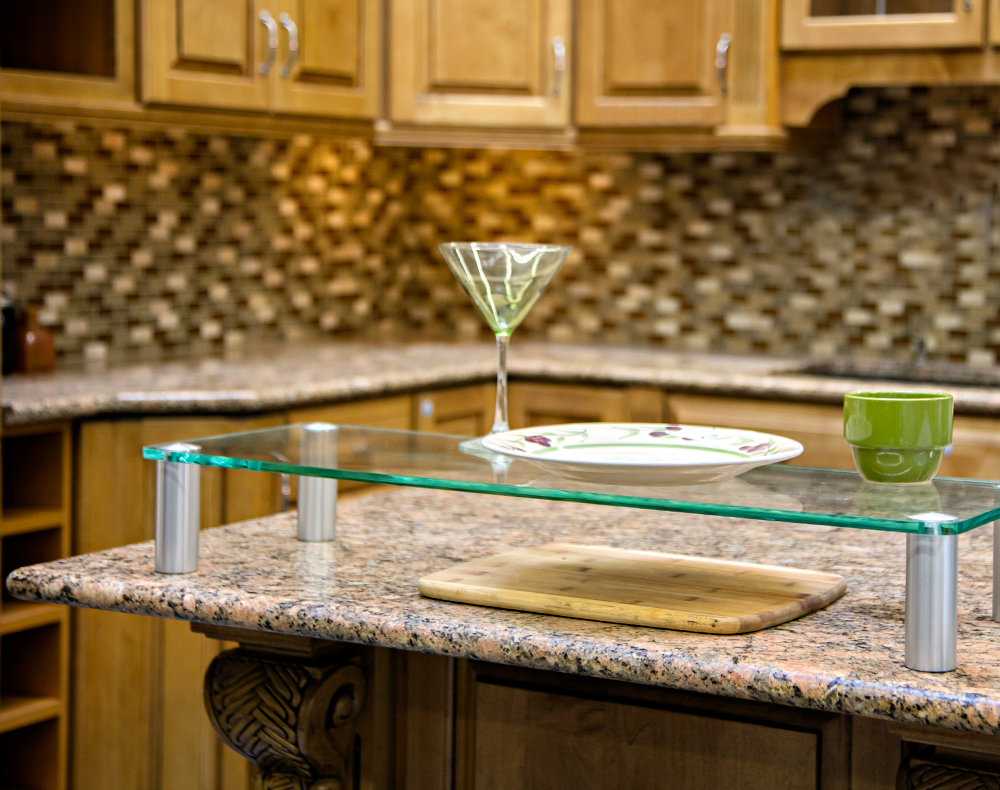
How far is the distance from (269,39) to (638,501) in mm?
2337

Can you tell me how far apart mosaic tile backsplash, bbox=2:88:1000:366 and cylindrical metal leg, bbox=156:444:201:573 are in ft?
6.24

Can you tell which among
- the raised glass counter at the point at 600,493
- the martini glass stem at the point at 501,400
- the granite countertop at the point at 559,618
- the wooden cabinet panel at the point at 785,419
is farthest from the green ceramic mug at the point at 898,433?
the wooden cabinet panel at the point at 785,419

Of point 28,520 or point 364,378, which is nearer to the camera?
point 28,520

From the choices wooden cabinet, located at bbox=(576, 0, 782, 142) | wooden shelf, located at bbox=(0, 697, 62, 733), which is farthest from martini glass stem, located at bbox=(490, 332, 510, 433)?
wooden cabinet, located at bbox=(576, 0, 782, 142)

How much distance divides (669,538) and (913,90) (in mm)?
2395

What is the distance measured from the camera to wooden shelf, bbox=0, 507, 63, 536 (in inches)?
95.7

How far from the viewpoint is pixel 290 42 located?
3.17 meters

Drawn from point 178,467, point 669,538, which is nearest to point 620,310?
point 669,538

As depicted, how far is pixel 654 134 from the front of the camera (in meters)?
3.44

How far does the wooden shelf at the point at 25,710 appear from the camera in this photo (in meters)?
2.47

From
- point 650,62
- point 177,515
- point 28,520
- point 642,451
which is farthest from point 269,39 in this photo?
point 642,451

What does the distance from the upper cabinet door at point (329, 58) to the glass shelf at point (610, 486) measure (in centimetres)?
195

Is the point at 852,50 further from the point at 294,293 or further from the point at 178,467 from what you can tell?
the point at 178,467

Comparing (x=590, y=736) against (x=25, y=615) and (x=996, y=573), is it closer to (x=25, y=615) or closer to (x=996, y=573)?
(x=996, y=573)
